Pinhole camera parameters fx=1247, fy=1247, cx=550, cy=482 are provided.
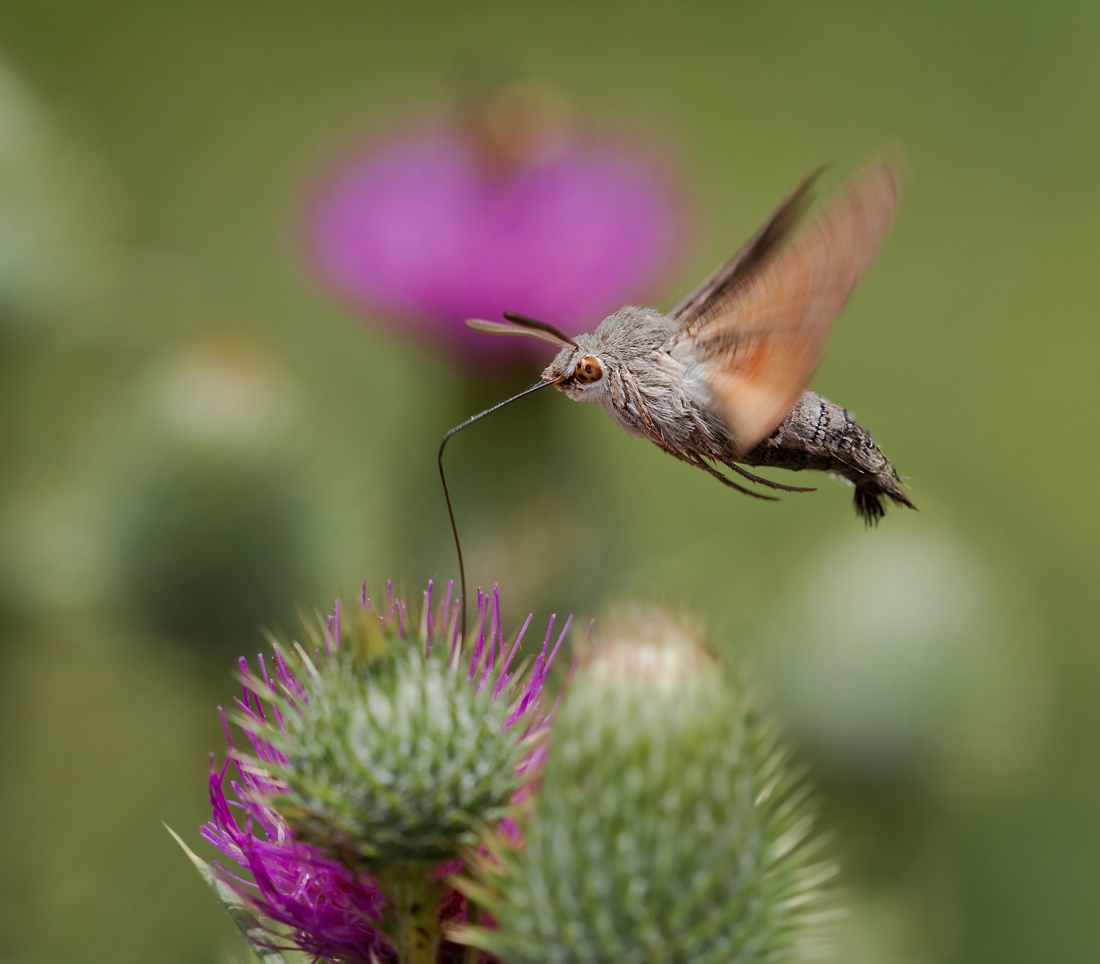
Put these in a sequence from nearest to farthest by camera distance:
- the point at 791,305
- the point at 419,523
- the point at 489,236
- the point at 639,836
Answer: the point at 639,836 → the point at 791,305 → the point at 419,523 → the point at 489,236

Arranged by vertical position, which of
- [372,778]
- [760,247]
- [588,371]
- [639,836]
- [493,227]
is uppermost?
[493,227]

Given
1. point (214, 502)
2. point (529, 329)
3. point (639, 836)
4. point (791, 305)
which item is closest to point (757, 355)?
point (791, 305)

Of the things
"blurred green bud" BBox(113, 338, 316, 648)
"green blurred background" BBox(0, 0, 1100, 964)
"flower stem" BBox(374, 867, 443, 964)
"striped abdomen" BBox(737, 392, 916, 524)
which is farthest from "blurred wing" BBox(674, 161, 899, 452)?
"blurred green bud" BBox(113, 338, 316, 648)

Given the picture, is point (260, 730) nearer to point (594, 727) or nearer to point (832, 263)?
point (594, 727)

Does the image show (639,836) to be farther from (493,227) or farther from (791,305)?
(493,227)

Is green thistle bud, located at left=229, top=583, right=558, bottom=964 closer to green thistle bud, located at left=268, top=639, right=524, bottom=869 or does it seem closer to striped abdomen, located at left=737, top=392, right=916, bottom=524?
green thistle bud, located at left=268, top=639, right=524, bottom=869

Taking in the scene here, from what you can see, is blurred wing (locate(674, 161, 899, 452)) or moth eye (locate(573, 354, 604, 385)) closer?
blurred wing (locate(674, 161, 899, 452))
